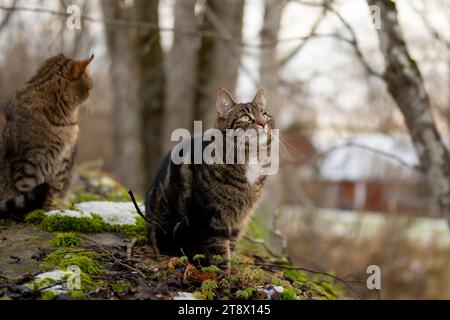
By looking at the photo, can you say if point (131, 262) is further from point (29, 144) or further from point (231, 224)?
point (29, 144)

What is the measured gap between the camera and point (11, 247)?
4.02 metres


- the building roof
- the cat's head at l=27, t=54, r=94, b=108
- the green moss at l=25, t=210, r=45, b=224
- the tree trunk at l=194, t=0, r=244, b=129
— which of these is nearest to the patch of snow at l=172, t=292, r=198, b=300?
the green moss at l=25, t=210, r=45, b=224

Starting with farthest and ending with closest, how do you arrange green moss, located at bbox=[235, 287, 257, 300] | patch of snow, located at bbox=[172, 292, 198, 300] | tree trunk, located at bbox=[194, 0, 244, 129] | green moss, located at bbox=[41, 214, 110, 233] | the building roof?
the building roof < tree trunk, located at bbox=[194, 0, 244, 129] < green moss, located at bbox=[41, 214, 110, 233] < green moss, located at bbox=[235, 287, 257, 300] < patch of snow, located at bbox=[172, 292, 198, 300]

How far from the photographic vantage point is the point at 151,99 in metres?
11.9

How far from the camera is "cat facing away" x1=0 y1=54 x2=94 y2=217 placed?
482cm

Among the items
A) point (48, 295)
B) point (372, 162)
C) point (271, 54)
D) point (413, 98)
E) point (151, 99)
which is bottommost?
point (48, 295)

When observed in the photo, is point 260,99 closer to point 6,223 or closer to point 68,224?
point 68,224

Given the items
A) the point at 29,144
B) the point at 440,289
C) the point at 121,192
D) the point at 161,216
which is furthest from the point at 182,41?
the point at 440,289

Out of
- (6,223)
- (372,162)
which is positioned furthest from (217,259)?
(372,162)

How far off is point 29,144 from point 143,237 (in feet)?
4.49

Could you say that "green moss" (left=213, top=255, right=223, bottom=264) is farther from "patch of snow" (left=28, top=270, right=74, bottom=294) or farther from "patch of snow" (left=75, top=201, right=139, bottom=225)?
"patch of snow" (left=75, top=201, right=139, bottom=225)

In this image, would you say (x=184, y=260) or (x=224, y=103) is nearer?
(x=184, y=260)

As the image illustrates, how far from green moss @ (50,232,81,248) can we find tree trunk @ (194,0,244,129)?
6.51 m

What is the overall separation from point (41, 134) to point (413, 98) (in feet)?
11.7
